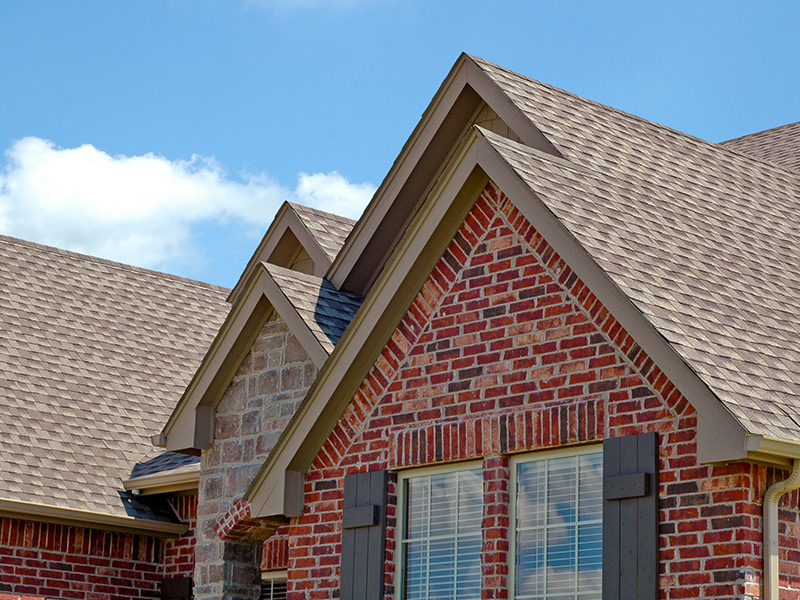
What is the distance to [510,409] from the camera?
936 cm

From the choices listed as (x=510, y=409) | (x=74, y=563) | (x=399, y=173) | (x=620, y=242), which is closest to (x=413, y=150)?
(x=399, y=173)

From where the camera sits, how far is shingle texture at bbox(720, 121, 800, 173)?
16094 mm

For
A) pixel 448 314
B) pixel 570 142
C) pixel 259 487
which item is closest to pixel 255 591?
pixel 259 487

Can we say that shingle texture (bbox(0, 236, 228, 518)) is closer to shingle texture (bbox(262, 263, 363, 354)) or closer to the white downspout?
shingle texture (bbox(262, 263, 363, 354))

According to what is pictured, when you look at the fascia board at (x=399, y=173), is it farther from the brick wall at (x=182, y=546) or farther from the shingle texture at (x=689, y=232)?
the brick wall at (x=182, y=546)

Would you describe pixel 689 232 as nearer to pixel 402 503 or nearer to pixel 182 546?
pixel 402 503

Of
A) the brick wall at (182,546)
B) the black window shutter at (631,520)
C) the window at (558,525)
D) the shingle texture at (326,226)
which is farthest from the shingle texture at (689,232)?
the brick wall at (182,546)

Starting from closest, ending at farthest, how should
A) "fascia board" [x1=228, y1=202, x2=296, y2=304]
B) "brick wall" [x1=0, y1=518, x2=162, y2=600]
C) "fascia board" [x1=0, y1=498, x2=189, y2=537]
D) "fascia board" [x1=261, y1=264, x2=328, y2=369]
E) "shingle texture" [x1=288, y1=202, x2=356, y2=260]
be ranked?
1. "fascia board" [x1=261, y1=264, x2=328, y2=369]
2. "fascia board" [x1=0, y1=498, x2=189, y2=537]
3. "brick wall" [x1=0, y1=518, x2=162, y2=600]
4. "shingle texture" [x1=288, y1=202, x2=356, y2=260]
5. "fascia board" [x1=228, y1=202, x2=296, y2=304]

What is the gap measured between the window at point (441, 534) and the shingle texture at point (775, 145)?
285 inches

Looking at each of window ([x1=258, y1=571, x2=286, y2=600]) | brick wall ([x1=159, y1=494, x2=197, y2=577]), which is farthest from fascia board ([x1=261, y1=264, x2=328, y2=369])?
brick wall ([x1=159, y1=494, x2=197, y2=577])

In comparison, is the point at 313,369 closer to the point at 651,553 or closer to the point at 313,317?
the point at 313,317

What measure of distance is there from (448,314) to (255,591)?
4216 millimetres

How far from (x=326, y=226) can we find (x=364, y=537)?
18.0 feet

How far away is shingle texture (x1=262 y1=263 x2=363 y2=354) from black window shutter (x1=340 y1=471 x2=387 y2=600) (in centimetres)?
189
